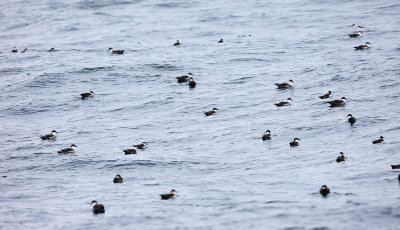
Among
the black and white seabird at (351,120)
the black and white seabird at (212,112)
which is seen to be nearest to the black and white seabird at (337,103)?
the black and white seabird at (351,120)

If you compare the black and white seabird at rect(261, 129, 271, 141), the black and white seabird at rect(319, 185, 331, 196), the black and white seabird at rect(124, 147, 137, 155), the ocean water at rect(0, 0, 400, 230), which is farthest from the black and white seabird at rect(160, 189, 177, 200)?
the black and white seabird at rect(261, 129, 271, 141)

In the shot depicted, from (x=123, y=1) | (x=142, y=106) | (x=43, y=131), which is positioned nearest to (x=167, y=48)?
(x=142, y=106)

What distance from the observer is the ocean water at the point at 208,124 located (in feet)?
89.0

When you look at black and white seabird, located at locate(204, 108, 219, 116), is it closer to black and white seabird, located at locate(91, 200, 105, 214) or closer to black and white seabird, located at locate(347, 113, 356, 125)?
black and white seabird, located at locate(347, 113, 356, 125)

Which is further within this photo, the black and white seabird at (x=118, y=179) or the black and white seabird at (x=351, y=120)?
the black and white seabird at (x=351, y=120)

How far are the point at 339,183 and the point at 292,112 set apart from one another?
11741 millimetres

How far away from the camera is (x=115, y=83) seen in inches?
1997

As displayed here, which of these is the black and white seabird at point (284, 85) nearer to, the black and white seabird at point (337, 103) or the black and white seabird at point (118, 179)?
the black and white seabird at point (337, 103)

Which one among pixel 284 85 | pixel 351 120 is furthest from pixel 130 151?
pixel 284 85

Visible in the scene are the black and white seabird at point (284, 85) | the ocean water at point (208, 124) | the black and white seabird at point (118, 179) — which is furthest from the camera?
the black and white seabird at point (284, 85)

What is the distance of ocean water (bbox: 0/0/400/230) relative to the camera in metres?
27.1

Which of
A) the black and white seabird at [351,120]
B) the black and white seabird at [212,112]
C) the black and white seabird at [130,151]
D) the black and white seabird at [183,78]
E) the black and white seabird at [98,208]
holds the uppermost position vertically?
the black and white seabird at [183,78]

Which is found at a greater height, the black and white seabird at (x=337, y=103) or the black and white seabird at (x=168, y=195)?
the black and white seabird at (x=337, y=103)

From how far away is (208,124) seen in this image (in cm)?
3934
